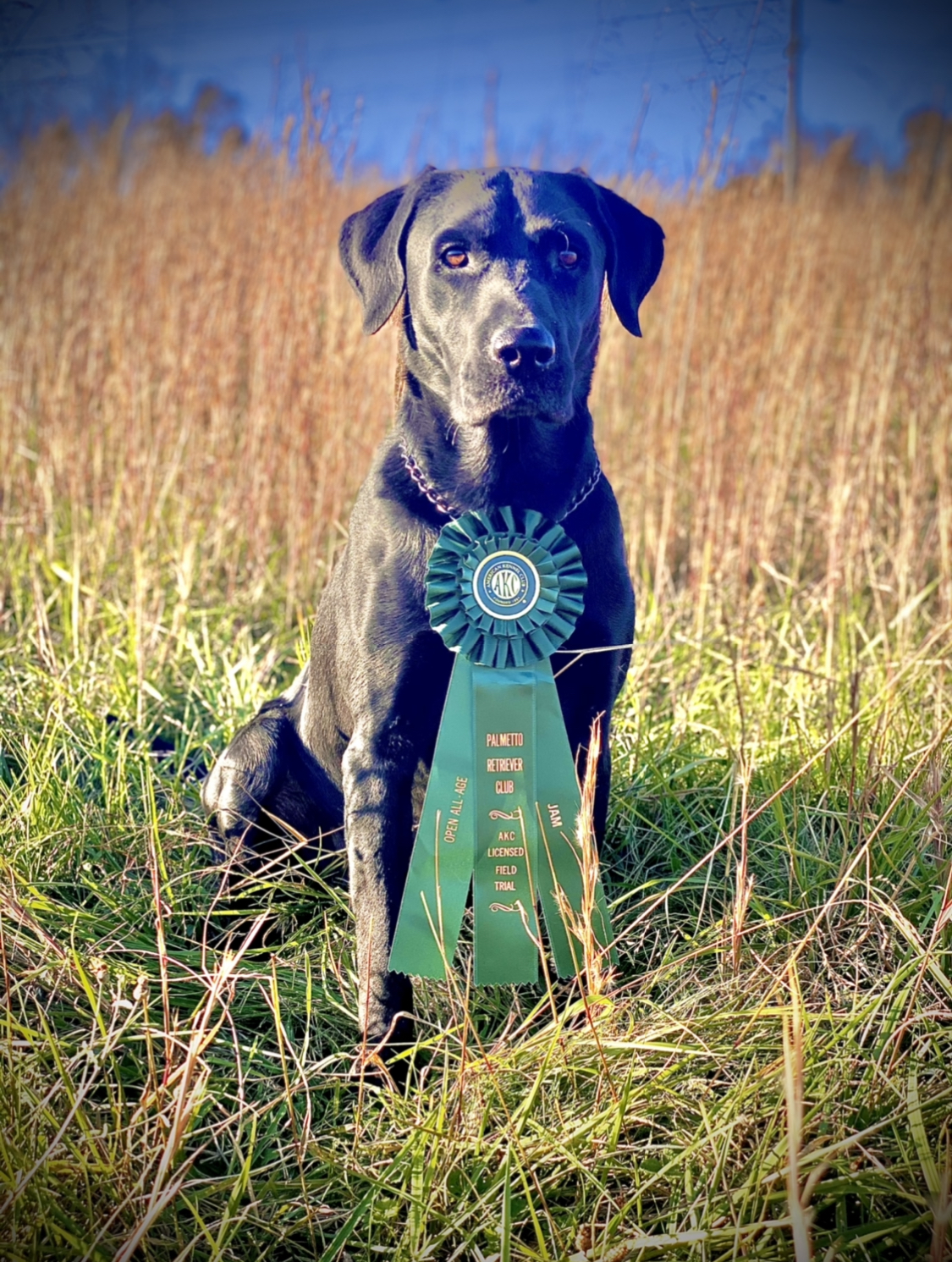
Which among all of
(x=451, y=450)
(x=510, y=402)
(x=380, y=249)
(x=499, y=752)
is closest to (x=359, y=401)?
(x=380, y=249)

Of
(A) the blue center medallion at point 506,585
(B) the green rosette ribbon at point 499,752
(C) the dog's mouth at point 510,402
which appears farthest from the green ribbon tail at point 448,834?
(C) the dog's mouth at point 510,402

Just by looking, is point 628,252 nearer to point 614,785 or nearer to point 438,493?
point 438,493

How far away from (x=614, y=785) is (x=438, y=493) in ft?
3.27

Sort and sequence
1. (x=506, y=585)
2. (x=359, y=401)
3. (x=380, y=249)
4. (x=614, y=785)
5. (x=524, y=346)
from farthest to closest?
(x=359, y=401) < (x=614, y=785) < (x=380, y=249) < (x=506, y=585) < (x=524, y=346)

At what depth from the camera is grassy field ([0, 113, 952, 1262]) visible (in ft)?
4.42

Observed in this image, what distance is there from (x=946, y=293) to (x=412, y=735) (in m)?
4.24

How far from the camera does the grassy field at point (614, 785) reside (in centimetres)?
135

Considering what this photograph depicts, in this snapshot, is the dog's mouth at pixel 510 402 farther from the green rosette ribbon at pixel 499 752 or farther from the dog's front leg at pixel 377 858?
the dog's front leg at pixel 377 858

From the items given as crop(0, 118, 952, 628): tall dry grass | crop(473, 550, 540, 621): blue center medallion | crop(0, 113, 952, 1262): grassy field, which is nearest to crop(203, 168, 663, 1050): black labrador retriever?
crop(473, 550, 540, 621): blue center medallion

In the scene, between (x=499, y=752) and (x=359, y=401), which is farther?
(x=359, y=401)

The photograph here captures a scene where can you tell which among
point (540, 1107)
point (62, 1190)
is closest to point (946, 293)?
point (540, 1107)

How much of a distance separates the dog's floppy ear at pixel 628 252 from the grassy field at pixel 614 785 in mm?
810

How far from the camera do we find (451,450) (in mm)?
1801

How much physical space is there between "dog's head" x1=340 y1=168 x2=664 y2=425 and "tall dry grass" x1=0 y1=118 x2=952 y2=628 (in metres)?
1.56
